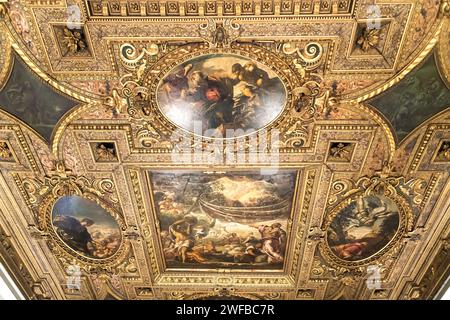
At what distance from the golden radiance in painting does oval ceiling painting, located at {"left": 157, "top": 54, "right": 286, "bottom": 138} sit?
154cm

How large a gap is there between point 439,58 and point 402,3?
1325 millimetres

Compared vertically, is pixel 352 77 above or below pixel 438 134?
above

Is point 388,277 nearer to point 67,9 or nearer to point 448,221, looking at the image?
point 448,221

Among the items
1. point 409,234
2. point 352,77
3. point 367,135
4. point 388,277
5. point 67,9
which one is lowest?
point 388,277

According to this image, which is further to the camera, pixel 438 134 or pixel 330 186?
pixel 330 186

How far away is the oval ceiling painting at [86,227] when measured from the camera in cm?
1034

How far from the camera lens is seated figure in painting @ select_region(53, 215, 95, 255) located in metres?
10.7

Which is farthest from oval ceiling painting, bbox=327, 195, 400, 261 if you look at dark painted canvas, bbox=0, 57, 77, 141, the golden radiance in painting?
dark painted canvas, bbox=0, 57, 77, 141

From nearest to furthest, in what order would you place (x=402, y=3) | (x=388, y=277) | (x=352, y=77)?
(x=402, y=3) < (x=352, y=77) < (x=388, y=277)

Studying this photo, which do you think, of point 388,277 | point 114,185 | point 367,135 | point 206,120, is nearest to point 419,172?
point 367,135

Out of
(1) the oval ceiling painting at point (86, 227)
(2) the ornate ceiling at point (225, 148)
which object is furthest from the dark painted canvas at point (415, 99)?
(1) the oval ceiling painting at point (86, 227)

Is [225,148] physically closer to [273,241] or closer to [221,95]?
[221,95]

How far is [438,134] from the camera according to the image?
28.1ft

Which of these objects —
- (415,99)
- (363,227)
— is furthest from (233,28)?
(363,227)
